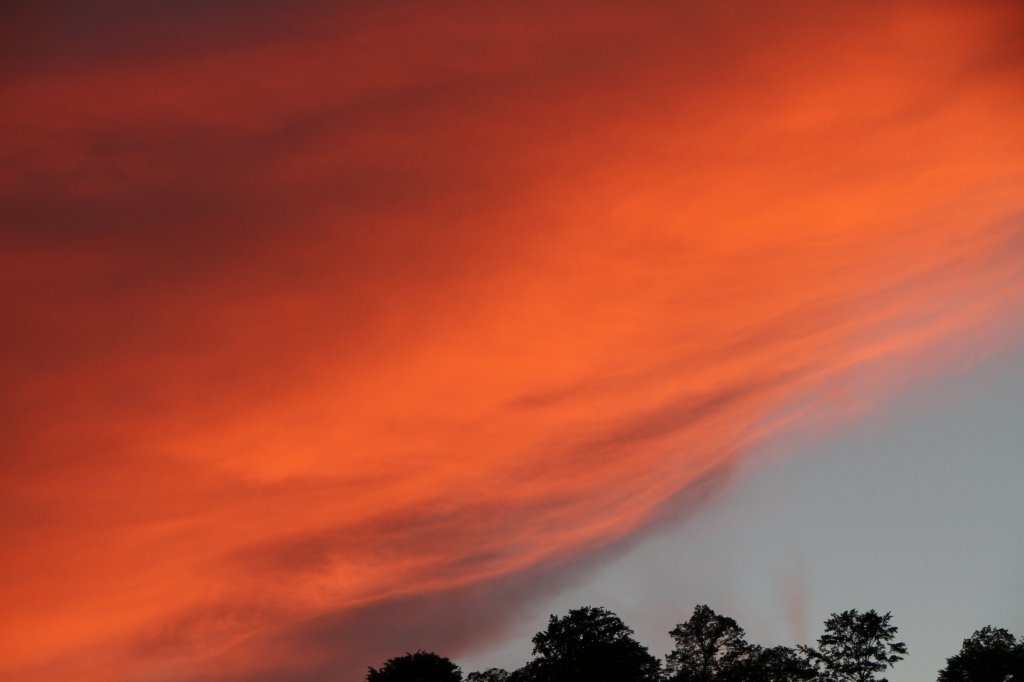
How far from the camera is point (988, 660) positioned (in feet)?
513

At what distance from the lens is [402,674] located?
151m

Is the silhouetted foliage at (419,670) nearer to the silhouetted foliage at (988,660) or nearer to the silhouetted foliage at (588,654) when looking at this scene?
the silhouetted foliage at (588,654)

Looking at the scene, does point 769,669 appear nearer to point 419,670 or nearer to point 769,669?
point 769,669

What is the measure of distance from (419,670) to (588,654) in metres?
22.7

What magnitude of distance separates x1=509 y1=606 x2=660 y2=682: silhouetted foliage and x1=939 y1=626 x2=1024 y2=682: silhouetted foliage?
A: 138 ft

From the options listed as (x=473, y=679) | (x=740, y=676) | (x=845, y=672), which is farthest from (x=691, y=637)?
(x=473, y=679)

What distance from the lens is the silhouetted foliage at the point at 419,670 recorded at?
150 metres

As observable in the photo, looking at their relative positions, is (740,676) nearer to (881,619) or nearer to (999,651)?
(881,619)

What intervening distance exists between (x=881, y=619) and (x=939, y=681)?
11971 millimetres

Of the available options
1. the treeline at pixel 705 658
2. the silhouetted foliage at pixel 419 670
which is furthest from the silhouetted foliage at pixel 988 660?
the silhouetted foliage at pixel 419 670

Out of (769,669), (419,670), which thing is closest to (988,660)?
(769,669)

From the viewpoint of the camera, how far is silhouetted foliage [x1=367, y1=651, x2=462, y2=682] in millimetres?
150000

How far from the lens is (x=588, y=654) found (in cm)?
15488

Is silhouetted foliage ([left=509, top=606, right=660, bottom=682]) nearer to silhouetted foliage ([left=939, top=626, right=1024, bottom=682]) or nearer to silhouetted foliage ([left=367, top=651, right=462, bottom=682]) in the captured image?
silhouetted foliage ([left=367, top=651, right=462, bottom=682])
